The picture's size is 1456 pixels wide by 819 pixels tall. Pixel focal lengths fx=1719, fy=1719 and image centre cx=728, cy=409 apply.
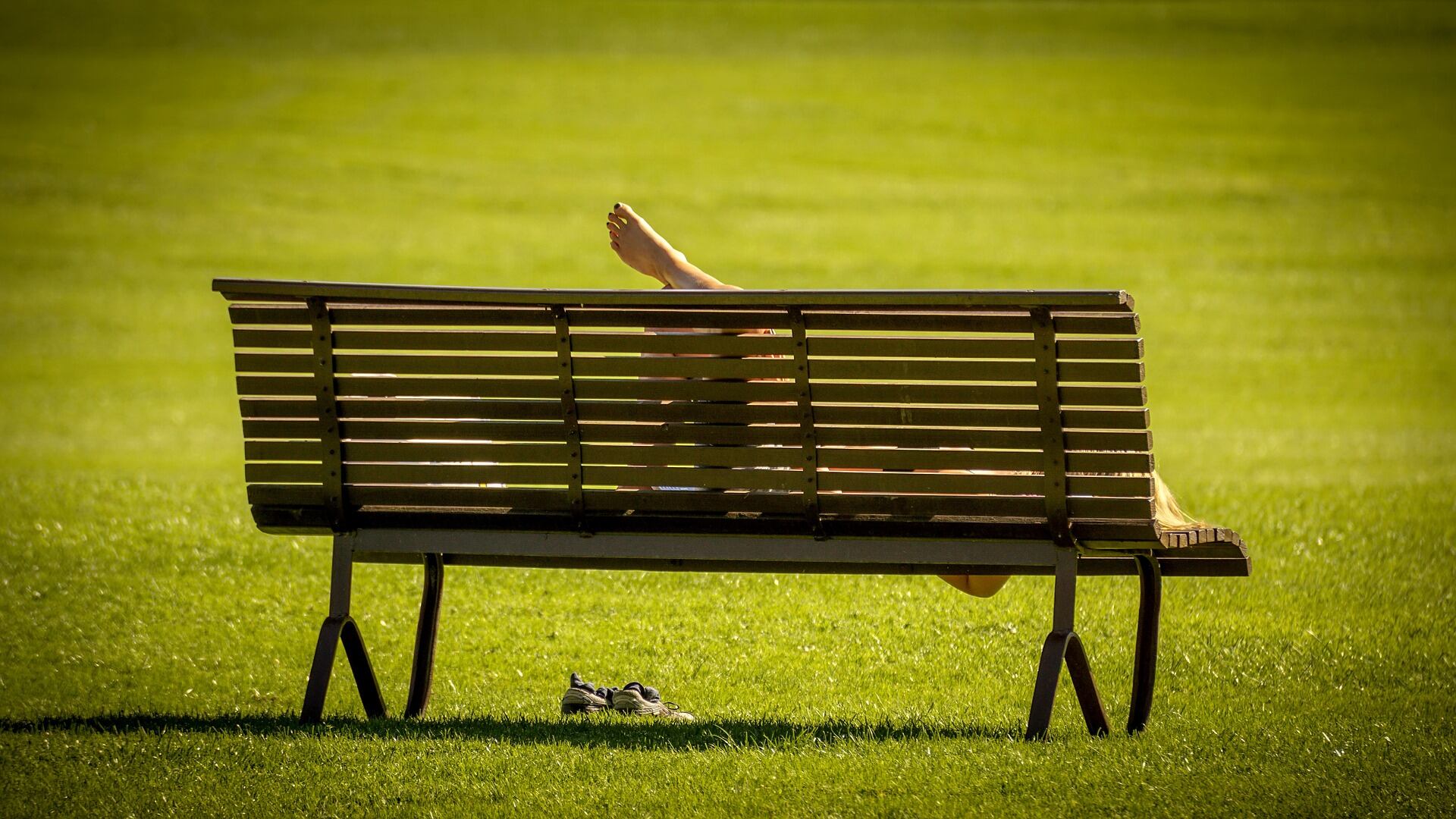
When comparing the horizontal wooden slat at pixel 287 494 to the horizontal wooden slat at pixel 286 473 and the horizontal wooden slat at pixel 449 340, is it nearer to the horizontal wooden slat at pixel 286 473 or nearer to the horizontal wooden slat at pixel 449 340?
the horizontal wooden slat at pixel 286 473

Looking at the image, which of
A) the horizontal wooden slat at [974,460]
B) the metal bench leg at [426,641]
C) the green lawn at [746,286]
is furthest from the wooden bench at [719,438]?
the green lawn at [746,286]

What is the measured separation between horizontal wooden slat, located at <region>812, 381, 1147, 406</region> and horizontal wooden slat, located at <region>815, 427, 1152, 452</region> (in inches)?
3.2

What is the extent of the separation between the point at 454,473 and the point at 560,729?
81cm

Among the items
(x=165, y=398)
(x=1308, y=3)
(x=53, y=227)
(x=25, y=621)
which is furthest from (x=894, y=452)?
(x=1308, y=3)

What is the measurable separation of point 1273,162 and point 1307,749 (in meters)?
29.7

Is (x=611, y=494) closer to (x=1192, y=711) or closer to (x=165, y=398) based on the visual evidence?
(x=1192, y=711)

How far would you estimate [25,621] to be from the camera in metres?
6.57

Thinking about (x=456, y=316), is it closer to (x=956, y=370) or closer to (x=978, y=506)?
(x=956, y=370)

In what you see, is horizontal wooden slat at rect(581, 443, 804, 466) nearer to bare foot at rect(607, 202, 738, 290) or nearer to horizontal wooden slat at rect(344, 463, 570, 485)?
horizontal wooden slat at rect(344, 463, 570, 485)

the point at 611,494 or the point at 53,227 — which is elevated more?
the point at 53,227

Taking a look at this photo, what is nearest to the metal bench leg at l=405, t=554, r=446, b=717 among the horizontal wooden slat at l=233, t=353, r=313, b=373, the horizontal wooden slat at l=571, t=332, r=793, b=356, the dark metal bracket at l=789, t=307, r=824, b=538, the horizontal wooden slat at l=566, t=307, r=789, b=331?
the horizontal wooden slat at l=233, t=353, r=313, b=373

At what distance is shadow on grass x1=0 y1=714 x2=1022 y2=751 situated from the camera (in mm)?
4840

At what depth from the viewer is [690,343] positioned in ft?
16.0

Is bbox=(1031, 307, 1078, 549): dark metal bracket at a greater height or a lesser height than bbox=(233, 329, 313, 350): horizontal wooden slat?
lesser
